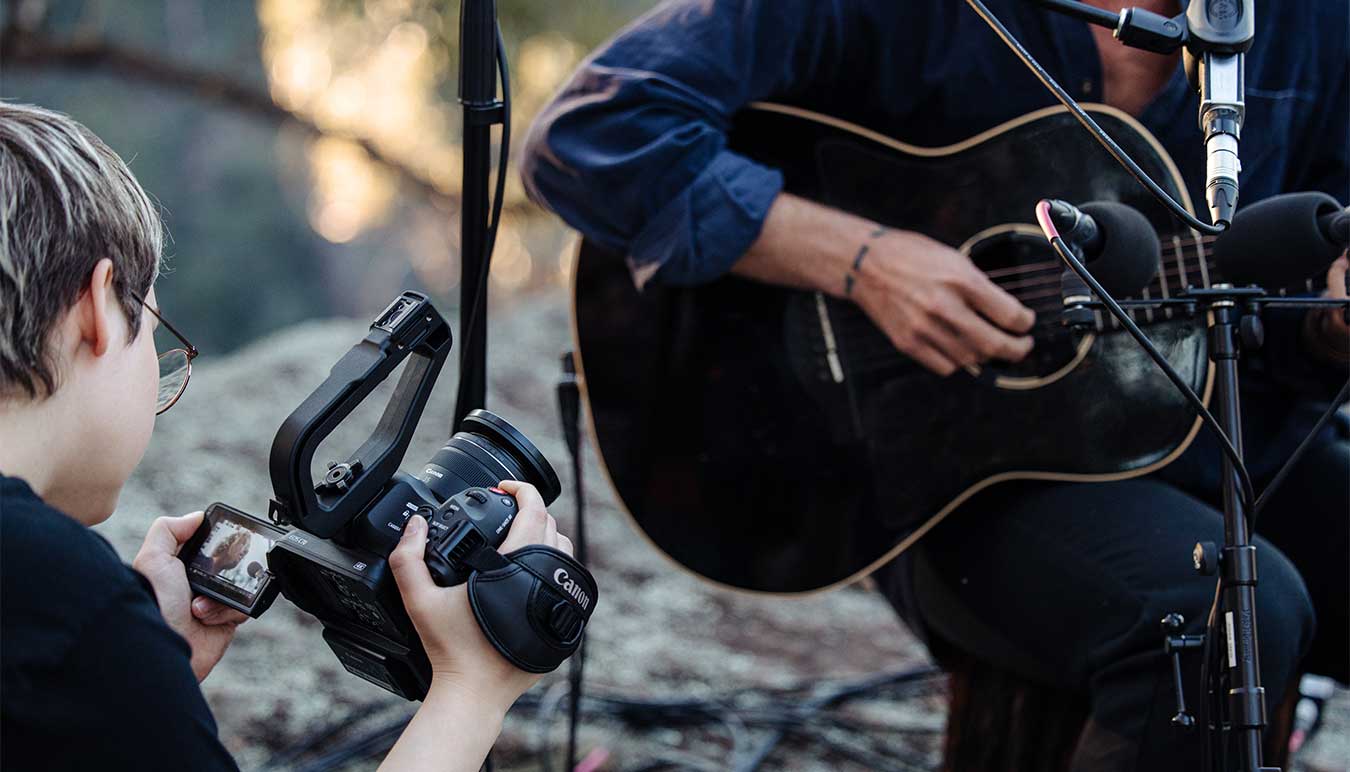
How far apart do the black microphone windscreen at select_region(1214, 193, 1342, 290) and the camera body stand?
2.30 feet

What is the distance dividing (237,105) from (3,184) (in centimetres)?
570

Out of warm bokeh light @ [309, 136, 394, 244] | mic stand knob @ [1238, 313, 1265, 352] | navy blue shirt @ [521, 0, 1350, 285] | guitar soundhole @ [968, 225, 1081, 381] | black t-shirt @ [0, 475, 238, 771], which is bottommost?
black t-shirt @ [0, 475, 238, 771]

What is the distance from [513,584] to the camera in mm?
986

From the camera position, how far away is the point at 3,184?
3.16 feet

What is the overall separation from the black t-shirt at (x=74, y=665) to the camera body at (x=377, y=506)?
16 cm

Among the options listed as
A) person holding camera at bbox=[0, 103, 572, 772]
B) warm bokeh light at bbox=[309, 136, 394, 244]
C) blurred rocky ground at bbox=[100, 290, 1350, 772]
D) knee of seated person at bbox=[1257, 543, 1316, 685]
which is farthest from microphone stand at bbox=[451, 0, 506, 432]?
warm bokeh light at bbox=[309, 136, 394, 244]

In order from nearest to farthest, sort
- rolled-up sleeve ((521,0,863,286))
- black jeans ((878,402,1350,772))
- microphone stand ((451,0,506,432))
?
microphone stand ((451,0,506,432)), black jeans ((878,402,1350,772)), rolled-up sleeve ((521,0,863,286))

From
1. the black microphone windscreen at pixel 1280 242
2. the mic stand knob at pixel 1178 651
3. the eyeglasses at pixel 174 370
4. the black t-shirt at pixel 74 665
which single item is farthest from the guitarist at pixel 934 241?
the black t-shirt at pixel 74 665

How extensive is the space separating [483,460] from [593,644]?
63.7 inches

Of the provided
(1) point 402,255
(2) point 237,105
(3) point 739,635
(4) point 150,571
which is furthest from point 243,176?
(4) point 150,571

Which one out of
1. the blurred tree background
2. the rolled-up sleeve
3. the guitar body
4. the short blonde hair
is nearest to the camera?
the short blonde hair

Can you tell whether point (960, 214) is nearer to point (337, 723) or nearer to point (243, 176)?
point (337, 723)

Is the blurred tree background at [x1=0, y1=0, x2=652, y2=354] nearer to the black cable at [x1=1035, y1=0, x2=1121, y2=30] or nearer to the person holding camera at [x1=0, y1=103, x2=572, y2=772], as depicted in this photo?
the person holding camera at [x1=0, y1=103, x2=572, y2=772]

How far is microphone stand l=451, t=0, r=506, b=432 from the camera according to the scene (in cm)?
132
